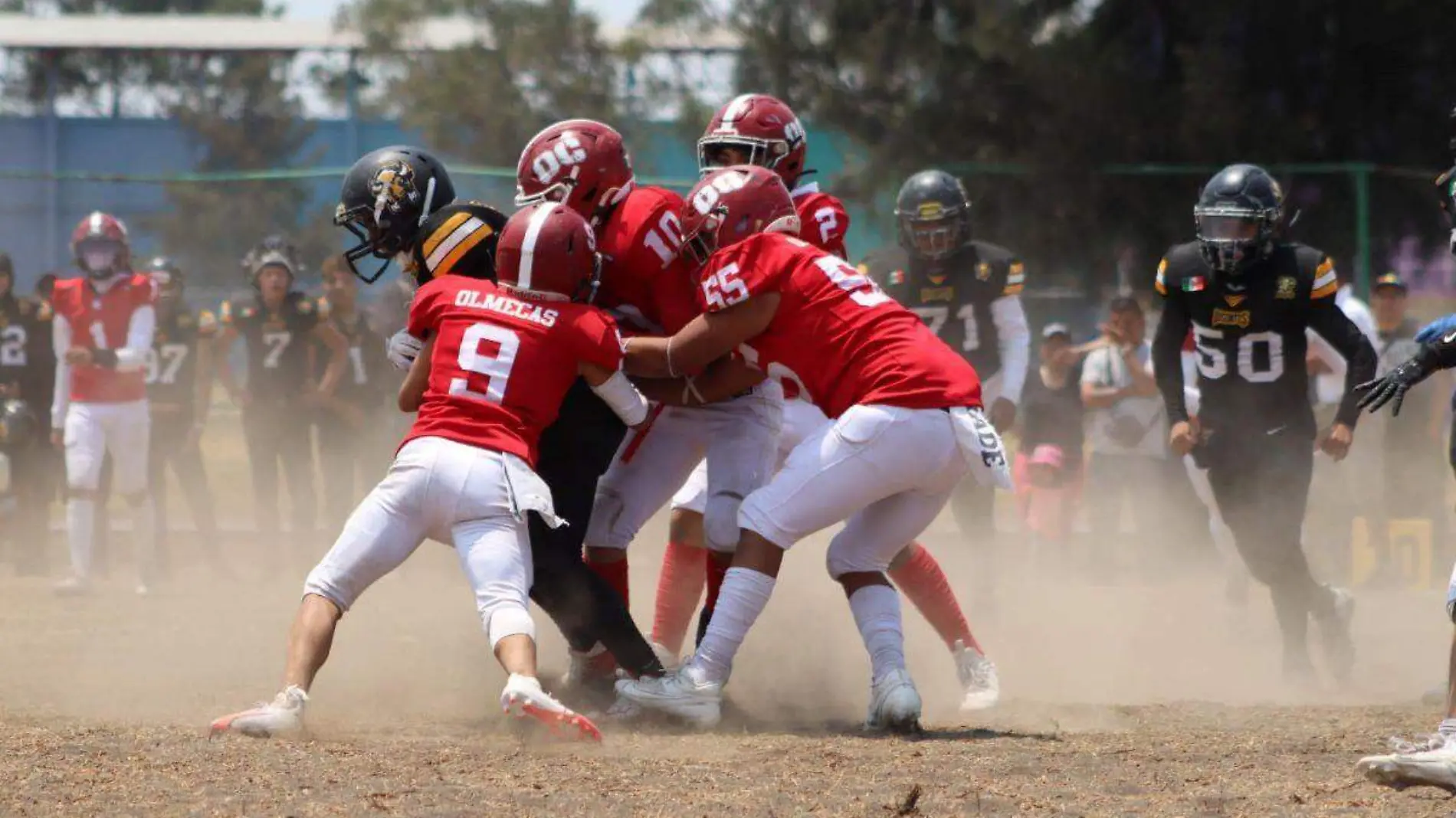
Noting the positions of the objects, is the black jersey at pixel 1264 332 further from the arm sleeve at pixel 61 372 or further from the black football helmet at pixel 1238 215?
the arm sleeve at pixel 61 372

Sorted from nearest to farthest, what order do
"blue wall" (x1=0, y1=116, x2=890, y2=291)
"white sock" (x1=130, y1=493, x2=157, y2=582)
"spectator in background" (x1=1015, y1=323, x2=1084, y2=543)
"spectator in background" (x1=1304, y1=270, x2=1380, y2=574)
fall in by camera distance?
"white sock" (x1=130, y1=493, x2=157, y2=582) → "spectator in background" (x1=1304, y1=270, x2=1380, y2=574) → "spectator in background" (x1=1015, y1=323, x2=1084, y2=543) → "blue wall" (x1=0, y1=116, x2=890, y2=291)

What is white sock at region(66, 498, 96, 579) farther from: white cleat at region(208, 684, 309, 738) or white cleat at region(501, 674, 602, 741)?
white cleat at region(501, 674, 602, 741)

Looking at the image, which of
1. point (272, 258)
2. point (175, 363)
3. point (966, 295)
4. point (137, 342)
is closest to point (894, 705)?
point (966, 295)

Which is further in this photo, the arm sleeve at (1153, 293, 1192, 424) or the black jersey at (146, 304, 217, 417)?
the black jersey at (146, 304, 217, 417)

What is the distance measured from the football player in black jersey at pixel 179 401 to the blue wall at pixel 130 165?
5.02 feet

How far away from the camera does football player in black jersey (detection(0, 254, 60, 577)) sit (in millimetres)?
12078

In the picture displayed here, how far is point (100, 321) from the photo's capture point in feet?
35.3

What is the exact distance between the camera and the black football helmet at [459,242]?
6.27m

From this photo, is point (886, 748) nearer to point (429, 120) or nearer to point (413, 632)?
point (413, 632)

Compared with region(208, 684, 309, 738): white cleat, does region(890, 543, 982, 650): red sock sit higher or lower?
higher

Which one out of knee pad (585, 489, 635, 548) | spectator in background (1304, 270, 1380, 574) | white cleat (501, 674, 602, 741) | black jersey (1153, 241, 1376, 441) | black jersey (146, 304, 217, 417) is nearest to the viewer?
white cleat (501, 674, 602, 741)

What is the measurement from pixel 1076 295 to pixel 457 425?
31.5ft

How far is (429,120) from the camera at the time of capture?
2580cm

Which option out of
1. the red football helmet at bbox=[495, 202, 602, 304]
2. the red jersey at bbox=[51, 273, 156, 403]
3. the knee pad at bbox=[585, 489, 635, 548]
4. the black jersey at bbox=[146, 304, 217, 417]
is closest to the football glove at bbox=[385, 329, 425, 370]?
the red football helmet at bbox=[495, 202, 602, 304]
